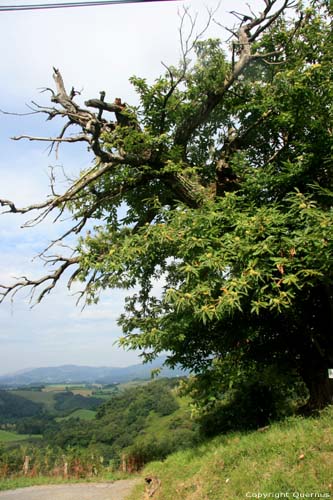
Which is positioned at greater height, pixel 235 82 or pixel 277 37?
→ pixel 277 37

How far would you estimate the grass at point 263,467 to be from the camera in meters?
5.57

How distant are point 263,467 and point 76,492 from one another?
6.79 meters

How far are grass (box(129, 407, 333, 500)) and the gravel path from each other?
210cm

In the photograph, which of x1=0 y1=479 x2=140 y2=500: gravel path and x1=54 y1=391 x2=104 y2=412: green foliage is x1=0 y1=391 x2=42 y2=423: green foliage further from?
x1=0 y1=479 x2=140 y2=500: gravel path

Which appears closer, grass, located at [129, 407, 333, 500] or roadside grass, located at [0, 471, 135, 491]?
grass, located at [129, 407, 333, 500]

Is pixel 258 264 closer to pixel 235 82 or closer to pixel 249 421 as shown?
pixel 249 421

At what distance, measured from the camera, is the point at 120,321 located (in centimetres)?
938

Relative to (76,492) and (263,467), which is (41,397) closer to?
(76,492)

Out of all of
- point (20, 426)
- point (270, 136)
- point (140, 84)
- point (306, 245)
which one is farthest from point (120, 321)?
point (20, 426)

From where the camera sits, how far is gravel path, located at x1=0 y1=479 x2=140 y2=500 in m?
10.1

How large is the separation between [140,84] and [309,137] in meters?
3.98

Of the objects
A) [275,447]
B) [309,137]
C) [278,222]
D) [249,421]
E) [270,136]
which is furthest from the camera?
[270,136]

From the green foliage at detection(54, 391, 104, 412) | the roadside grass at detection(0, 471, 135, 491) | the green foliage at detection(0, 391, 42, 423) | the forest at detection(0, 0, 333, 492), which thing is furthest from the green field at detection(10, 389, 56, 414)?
the forest at detection(0, 0, 333, 492)

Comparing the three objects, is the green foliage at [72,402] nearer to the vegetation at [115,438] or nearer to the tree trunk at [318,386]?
the vegetation at [115,438]
